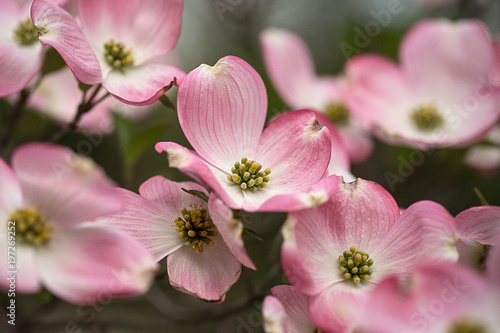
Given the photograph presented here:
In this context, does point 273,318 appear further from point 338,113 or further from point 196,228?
point 338,113

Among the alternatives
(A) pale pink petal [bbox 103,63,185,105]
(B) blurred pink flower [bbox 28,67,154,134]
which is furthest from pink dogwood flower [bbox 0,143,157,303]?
(B) blurred pink flower [bbox 28,67,154,134]

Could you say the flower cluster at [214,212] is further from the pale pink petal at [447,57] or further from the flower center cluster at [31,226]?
the pale pink petal at [447,57]

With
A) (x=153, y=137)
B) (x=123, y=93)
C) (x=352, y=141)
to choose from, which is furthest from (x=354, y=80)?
(x=123, y=93)

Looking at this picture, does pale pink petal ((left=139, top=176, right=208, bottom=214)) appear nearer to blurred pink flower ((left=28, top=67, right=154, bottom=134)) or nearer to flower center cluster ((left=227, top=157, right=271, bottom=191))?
flower center cluster ((left=227, top=157, right=271, bottom=191))

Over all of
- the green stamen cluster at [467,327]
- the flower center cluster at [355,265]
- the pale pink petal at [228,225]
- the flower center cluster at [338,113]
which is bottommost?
the flower center cluster at [338,113]

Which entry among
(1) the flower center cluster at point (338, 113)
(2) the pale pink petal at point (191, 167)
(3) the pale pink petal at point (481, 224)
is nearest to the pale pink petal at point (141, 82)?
(2) the pale pink petal at point (191, 167)

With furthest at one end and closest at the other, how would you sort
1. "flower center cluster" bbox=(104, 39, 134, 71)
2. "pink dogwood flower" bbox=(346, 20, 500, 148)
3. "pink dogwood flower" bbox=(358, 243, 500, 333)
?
1. "pink dogwood flower" bbox=(346, 20, 500, 148)
2. "flower center cluster" bbox=(104, 39, 134, 71)
3. "pink dogwood flower" bbox=(358, 243, 500, 333)
